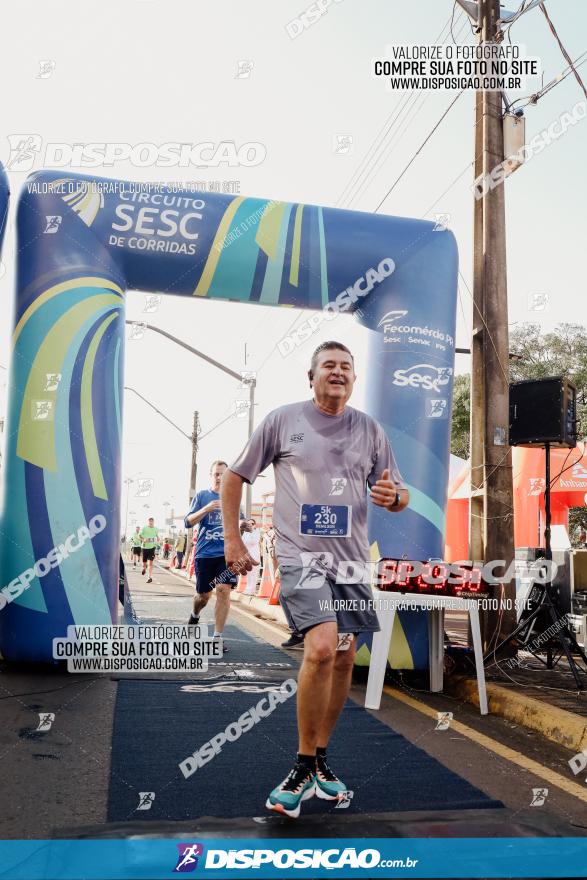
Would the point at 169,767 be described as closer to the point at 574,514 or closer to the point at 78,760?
the point at 78,760

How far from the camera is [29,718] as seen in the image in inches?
199

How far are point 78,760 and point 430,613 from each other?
3.34 metres

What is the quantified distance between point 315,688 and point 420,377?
3.88 metres

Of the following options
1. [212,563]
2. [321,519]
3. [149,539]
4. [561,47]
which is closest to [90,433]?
[212,563]

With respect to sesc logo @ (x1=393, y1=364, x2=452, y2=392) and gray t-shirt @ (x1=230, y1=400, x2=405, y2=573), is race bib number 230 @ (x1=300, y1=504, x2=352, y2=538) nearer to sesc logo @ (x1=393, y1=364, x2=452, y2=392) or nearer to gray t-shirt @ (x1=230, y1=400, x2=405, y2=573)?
gray t-shirt @ (x1=230, y1=400, x2=405, y2=573)

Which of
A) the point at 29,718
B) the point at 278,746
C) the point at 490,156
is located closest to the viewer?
the point at 278,746

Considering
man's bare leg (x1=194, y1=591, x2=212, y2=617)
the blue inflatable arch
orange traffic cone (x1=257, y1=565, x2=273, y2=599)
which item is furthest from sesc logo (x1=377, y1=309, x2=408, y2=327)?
orange traffic cone (x1=257, y1=565, x2=273, y2=599)

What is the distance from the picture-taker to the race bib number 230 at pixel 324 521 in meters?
3.74

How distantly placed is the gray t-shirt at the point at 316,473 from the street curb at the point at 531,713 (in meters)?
2.09

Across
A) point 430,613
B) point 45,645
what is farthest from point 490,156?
point 45,645

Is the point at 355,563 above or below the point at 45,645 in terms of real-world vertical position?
above

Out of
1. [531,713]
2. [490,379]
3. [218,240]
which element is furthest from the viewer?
[490,379]

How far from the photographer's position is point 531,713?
542 centimetres

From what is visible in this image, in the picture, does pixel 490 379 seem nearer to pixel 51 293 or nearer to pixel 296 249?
pixel 296 249
